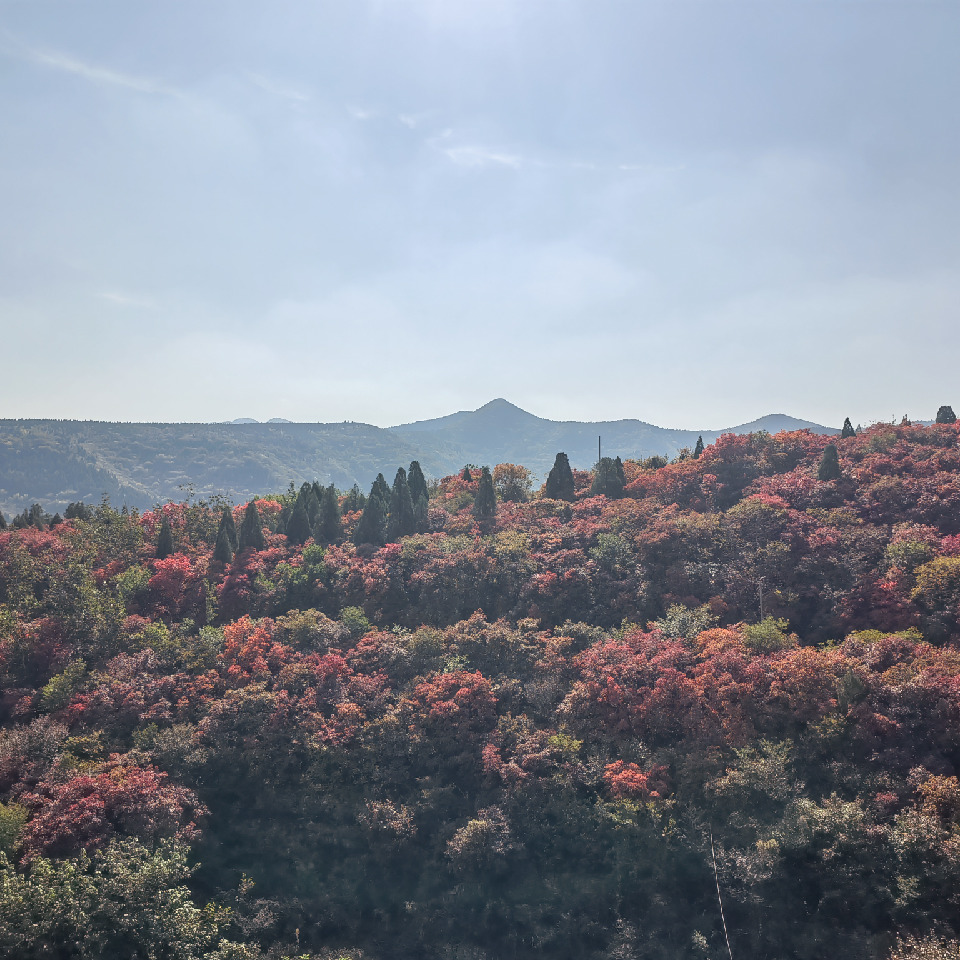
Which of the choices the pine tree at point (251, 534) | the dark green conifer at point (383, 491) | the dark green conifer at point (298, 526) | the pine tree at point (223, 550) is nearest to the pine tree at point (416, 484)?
the dark green conifer at point (383, 491)

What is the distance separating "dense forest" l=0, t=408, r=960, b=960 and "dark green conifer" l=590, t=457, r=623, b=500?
10443mm

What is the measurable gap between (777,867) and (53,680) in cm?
3644

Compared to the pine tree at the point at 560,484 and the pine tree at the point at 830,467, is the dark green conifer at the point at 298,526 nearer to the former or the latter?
the pine tree at the point at 560,484

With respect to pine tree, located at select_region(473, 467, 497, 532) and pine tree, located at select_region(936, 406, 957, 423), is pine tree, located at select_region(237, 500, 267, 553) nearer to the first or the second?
pine tree, located at select_region(473, 467, 497, 532)

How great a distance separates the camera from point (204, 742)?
104 feet

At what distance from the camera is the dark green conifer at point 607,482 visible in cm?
5872

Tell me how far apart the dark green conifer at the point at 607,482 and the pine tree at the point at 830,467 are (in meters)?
17.0

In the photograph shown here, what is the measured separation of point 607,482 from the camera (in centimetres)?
5912

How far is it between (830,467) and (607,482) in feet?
→ 61.7

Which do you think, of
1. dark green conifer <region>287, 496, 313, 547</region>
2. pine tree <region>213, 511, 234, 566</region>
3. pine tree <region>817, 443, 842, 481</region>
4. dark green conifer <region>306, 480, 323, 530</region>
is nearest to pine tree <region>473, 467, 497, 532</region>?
dark green conifer <region>306, 480, 323, 530</region>

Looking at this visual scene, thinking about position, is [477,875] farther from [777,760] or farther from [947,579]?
[947,579]

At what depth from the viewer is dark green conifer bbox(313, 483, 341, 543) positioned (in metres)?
56.1

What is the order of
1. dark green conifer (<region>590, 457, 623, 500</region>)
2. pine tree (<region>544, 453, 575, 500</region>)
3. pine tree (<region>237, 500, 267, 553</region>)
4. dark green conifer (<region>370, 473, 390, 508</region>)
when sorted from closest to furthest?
pine tree (<region>237, 500, 267, 553</region>)
dark green conifer (<region>590, 457, 623, 500</region>)
dark green conifer (<region>370, 473, 390, 508</region>)
pine tree (<region>544, 453, 575, 500</region>)

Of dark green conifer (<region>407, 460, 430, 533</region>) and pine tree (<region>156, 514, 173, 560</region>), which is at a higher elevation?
dark green conifer (<region>407, 460, 430, 533</region>)
